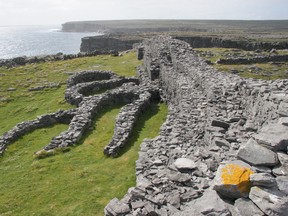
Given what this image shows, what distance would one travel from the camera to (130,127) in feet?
73.6

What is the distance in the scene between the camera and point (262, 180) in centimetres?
745

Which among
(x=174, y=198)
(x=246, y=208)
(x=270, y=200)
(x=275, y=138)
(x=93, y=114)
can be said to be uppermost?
(x=275, y=138)

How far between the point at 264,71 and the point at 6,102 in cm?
3510

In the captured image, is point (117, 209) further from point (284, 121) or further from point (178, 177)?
point (284, 121)

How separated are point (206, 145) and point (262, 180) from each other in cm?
638

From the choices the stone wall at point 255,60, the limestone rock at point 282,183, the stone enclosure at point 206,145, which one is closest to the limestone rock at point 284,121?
the stone enclosure at point 206,145

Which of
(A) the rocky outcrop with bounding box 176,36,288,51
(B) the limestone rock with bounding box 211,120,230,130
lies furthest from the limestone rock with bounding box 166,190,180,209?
(A) the rocky outcrop with bounding box 176,36,288,51

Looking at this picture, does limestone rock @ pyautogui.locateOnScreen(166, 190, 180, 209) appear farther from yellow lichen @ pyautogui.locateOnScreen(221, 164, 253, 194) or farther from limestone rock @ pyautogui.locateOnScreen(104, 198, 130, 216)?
yellow lichen @ pyautogui.locateOnScreen(221, 164, 253, 194)

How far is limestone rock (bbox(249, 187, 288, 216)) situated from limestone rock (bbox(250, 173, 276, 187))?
0.13 meters

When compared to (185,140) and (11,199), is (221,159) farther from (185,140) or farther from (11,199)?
(11,199)

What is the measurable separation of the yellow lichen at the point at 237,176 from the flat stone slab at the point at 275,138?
1.18 m

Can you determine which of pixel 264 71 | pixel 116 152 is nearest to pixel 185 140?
pixel 116 152

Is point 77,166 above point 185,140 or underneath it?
underneath

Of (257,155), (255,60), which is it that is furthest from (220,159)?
(255,60)
